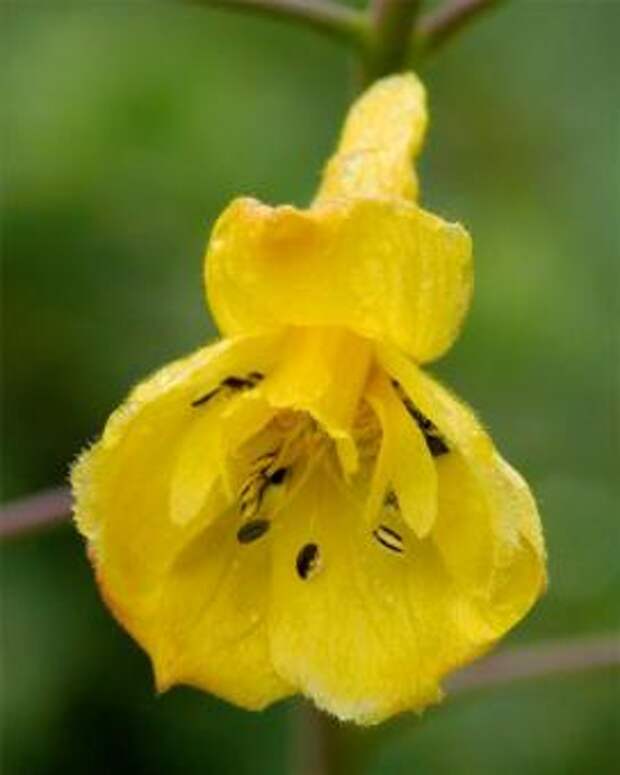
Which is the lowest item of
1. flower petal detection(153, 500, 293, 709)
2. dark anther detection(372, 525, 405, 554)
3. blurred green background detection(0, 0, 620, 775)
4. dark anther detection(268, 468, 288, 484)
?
blurred green background detection(0, 0, 620, 775)

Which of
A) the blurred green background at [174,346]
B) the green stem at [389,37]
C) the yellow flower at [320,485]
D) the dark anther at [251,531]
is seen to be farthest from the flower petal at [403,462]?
the blurred green background at [174,346]

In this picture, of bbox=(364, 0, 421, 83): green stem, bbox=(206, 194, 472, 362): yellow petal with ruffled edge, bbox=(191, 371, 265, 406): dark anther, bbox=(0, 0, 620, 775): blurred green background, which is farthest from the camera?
bbox=(0, 0, 620, 775): blurred green background

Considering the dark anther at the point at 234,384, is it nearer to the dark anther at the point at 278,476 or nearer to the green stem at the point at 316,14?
the dark anther at the point at 278,476

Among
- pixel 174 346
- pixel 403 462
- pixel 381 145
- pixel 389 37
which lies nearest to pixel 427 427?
pixel 403 462

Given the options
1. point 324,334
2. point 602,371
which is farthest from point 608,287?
point 324,334

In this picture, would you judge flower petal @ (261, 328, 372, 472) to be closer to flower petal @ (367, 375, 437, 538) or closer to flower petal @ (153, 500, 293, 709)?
flower petal @ (367, 375, 437, 538)

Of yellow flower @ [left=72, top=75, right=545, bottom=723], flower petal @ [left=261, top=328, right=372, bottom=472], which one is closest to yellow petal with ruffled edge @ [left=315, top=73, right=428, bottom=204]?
yellow flower @ [left=72, top=75, right=545, bottom=723]

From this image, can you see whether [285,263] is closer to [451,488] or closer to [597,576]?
[451,488]
